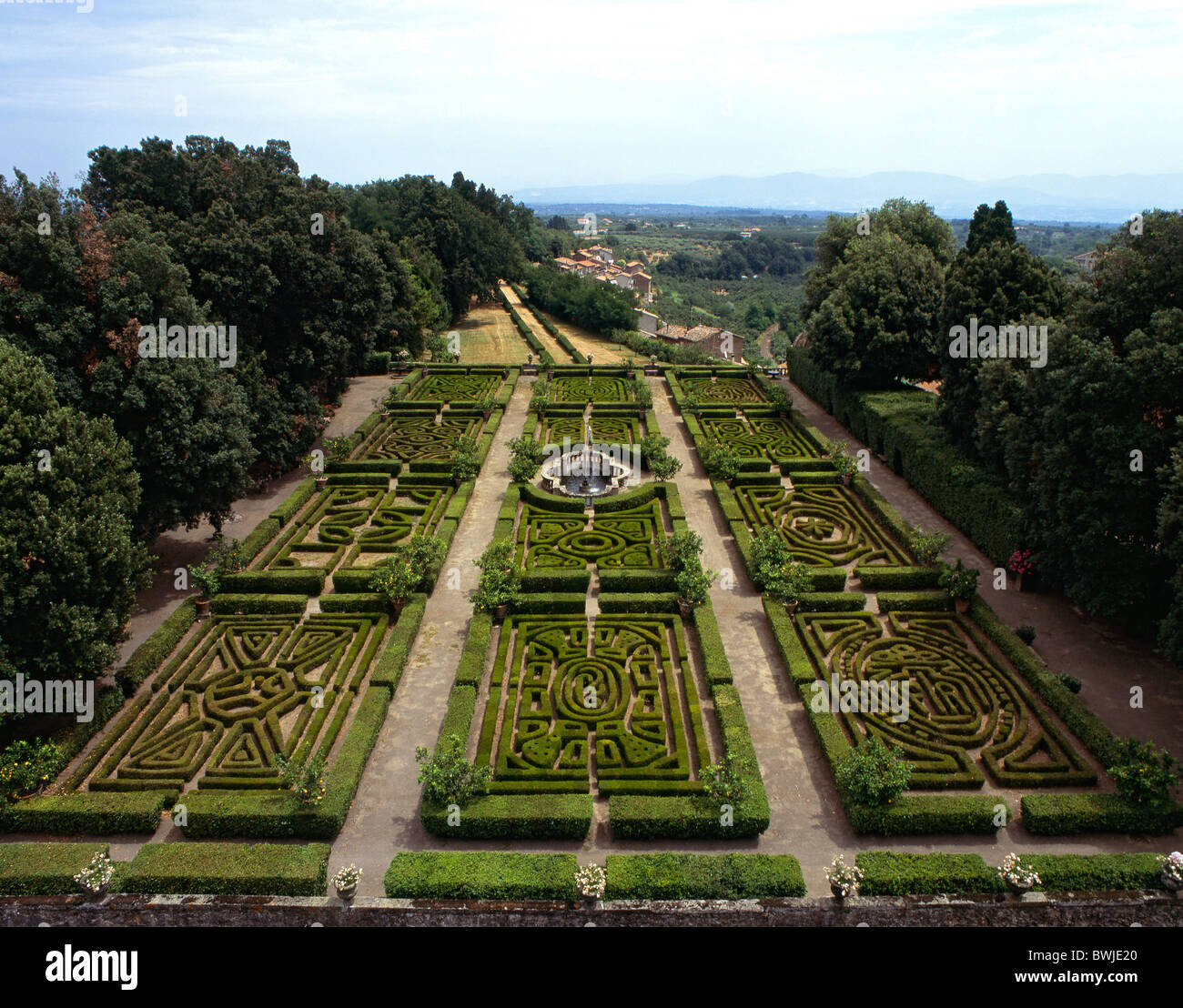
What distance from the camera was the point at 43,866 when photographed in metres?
15.6

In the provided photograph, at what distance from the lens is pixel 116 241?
25.8 m

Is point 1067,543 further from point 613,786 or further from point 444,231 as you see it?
point 444,231

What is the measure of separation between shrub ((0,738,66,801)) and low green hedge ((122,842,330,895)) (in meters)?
4.00

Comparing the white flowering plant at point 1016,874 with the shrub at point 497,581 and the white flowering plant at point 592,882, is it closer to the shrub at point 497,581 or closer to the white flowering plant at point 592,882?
the white flowering plant at point 592,882

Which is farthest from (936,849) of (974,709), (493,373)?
(493,373)

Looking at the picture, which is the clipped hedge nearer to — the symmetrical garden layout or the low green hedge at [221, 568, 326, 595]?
the symmetrical garden layout

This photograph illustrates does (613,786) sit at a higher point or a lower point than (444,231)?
lower

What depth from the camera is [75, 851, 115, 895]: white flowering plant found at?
1486 cm

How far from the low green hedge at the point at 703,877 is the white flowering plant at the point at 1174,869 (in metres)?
Result: 7.11

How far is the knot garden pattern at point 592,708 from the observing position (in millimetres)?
18641

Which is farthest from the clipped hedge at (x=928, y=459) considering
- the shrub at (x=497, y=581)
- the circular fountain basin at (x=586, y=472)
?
the shrub at (x=497, y=581)

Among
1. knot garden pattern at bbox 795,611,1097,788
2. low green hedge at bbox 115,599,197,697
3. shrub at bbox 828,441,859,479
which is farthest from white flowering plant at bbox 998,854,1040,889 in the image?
low green hedge at bbox 115,599,197,697

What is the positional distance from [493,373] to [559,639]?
31962mm

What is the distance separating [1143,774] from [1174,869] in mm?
2389
